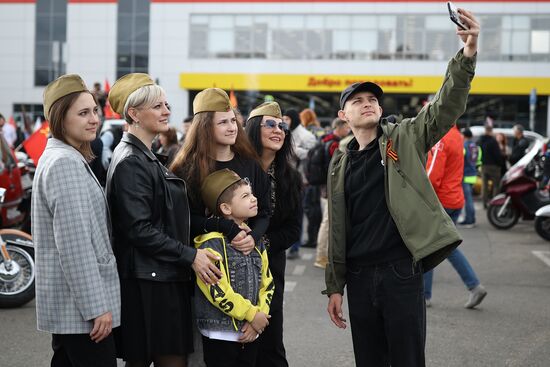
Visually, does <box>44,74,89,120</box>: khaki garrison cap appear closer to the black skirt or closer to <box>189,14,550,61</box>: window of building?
the black skirt

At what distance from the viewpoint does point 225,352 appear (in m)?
3.53

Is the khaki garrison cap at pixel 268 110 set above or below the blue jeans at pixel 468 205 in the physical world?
above

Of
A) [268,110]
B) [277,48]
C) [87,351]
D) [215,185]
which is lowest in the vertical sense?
A: [87,351]

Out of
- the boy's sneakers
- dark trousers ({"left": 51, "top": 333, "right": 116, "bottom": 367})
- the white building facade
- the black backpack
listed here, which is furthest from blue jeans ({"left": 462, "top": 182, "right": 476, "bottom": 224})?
the white building facade

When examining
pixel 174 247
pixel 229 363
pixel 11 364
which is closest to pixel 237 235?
pixel 174 247

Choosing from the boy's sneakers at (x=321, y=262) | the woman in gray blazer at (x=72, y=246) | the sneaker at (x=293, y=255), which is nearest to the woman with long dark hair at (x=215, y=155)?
the woman in gray blazer at (x=72, y=246)

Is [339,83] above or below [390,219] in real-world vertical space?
above

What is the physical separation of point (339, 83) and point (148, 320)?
1470 inches

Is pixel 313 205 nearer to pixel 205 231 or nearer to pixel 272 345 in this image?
pixel 272 345

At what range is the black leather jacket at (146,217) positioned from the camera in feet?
10.8

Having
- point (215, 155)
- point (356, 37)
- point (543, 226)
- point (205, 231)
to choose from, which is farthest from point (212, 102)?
point (356, 37)

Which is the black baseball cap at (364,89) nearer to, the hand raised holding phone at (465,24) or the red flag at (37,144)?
the hand raised holding phone at (465,24)

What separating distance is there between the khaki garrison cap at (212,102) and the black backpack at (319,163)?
6127 millimetres

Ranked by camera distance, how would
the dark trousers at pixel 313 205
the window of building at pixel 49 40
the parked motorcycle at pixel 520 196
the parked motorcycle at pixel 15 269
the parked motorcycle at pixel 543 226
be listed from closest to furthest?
the parked motorcycle at pixel 15 269, the dark trousers at pixel 313 205, the parked motorcycle at pixel 543 226, the parked motorcycle at pixel 520 196, the window of building at pixel 49 40
